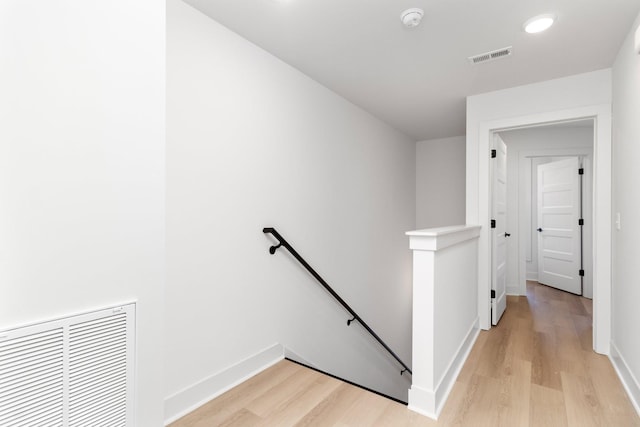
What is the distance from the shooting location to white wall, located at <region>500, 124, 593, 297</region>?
4.66m

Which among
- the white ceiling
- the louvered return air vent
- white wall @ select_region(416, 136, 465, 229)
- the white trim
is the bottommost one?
the louvered return air vent

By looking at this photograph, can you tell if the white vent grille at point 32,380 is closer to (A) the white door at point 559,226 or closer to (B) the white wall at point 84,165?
(B) the white wall at point 84,165

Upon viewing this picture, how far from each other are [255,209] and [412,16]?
1606 millimetres

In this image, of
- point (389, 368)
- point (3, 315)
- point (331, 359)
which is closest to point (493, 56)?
point (331, 359)

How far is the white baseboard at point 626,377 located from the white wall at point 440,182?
112 inches

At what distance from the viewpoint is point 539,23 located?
6.55 ft

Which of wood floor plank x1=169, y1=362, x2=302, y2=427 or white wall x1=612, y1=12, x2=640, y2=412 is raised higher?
white wall x1=612, y1=12, x2=640, y2=412

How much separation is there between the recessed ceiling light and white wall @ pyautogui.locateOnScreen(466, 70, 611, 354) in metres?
1.04

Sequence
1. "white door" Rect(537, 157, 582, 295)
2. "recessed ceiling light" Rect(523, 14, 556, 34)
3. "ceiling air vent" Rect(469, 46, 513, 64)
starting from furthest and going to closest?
"white door" Rect(537, 157, 582, 295) → "ceiling air vent" Rect(469, 46, 513, 64) → "recessed ceiling light" Rect(523, 14, 556, 34)

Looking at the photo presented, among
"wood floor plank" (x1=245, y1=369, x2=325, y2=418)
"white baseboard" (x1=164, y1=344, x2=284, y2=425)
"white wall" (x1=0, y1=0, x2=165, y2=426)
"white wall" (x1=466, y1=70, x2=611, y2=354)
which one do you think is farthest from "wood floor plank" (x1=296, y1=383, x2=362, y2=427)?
"white wall" (x1=466, y1=70, x2=611, y2=354)

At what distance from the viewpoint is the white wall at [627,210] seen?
75.7 inches

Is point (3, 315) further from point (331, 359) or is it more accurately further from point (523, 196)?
point (523, 196)

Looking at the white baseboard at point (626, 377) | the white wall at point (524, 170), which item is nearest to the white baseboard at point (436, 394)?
the white baseboard at point (626, 377)

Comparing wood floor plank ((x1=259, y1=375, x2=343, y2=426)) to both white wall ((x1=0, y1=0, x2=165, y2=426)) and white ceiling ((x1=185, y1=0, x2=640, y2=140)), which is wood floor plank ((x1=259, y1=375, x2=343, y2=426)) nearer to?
white wall ((x1=0, y1=0, x2=165, y2=426))
